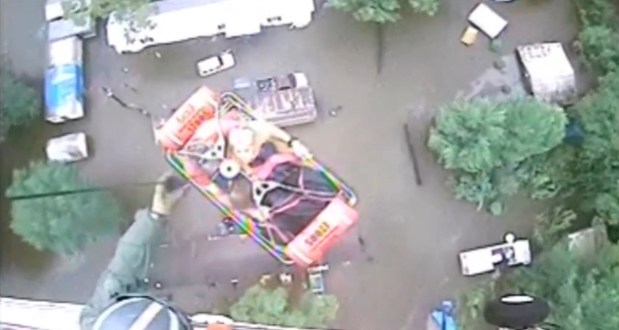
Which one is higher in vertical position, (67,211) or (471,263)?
(67,211)

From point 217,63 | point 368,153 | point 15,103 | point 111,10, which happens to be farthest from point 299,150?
point 15,103

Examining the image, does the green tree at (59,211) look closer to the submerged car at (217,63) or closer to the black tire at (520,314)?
the submerged car at (217,63)

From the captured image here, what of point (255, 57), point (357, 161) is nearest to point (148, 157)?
point (255, 57)

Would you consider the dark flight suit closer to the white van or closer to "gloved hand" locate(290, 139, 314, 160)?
"gloved hand" locate(290, 139, 314, 160)

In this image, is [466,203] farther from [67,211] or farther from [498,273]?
[67,211]

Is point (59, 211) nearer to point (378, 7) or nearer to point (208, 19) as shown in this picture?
point (208, 19)
